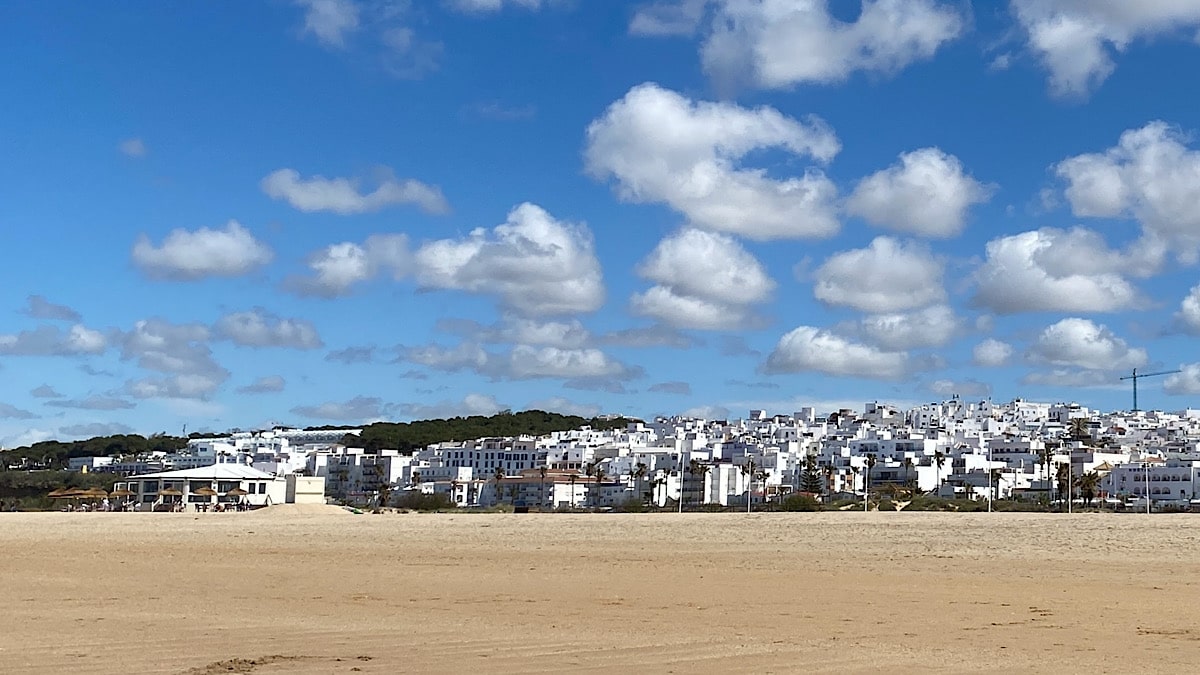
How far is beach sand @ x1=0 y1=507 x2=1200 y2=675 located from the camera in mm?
10977

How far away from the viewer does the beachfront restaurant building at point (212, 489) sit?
8419 centimetres

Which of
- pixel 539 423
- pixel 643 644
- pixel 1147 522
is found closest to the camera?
pixel 643 644

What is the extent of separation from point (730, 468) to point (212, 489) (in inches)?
1568

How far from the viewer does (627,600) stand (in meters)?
17.1

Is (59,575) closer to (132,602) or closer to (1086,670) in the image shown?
(132,602)

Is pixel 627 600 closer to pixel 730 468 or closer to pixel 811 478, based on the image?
pixel 811 478

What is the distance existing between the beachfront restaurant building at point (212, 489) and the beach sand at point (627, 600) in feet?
160

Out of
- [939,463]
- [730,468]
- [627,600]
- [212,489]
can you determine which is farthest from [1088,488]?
[627,600]

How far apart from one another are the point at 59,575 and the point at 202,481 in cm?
6912

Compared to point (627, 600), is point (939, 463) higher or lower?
higher

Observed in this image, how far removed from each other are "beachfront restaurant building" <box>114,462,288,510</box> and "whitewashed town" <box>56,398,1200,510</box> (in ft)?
0.49

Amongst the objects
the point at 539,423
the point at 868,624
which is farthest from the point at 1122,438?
the point at 868,624

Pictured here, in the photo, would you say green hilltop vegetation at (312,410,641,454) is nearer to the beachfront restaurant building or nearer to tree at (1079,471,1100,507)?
the beachfront restaurant building

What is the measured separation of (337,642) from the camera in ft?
39.5
